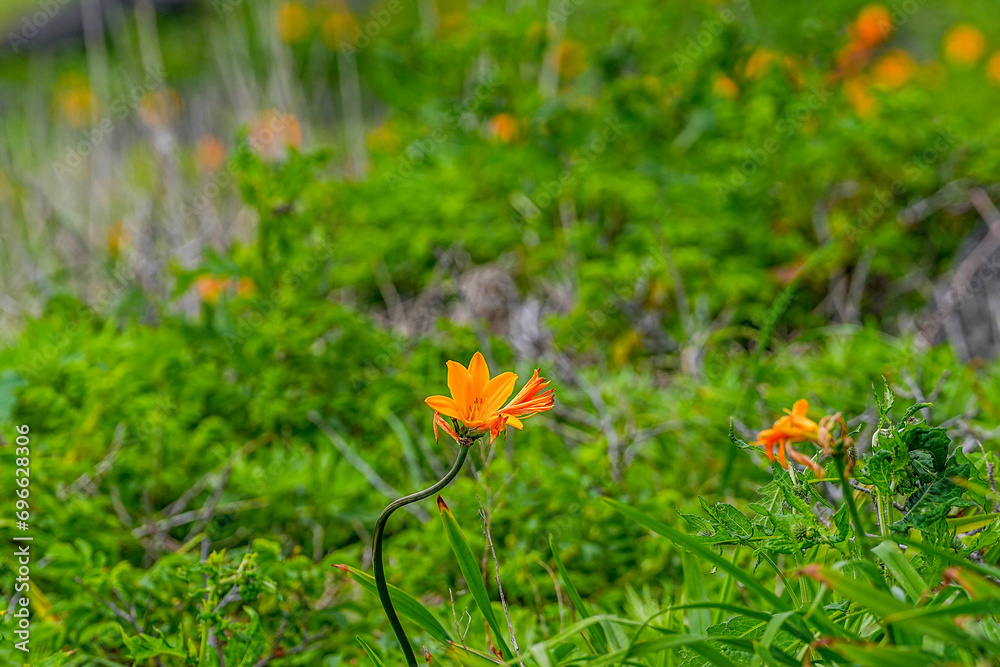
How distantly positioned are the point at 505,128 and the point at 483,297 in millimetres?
605

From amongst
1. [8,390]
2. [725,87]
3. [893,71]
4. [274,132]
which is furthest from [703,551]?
[893,71]

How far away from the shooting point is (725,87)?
2.66 metres

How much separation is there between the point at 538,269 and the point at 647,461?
974 mm

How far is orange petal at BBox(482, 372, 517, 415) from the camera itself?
2.52ft

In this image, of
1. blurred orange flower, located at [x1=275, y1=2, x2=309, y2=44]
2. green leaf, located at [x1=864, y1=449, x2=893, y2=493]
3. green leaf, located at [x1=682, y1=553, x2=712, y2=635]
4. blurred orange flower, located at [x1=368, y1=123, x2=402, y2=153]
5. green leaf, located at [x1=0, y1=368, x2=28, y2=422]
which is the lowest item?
green leaf, located at [x1=682, y1=553, x2=712, y2=635]

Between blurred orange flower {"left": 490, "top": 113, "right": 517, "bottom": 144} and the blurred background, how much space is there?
1 centimetres

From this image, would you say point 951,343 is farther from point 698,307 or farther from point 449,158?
point 449,158

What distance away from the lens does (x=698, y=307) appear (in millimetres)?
2133

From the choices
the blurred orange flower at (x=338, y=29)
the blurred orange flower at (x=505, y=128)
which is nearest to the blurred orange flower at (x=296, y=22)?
the blurred orange flower at (x=338, y=29)

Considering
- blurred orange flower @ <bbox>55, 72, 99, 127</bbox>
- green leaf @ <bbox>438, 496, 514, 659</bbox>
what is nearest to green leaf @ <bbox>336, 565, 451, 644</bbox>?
green leaf @ <bbox>438, 496, 514, 659</bbox>

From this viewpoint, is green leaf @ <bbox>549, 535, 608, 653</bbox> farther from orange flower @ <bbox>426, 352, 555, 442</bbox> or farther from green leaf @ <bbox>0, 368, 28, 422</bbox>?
green leaf @ <bbox>0, 368, 28, 422</bbox>

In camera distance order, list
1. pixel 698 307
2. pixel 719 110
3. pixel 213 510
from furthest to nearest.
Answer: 1. pixel 719 110
2. pixel 698 307
3. pixel 213 510

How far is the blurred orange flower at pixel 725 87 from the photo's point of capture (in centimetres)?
256

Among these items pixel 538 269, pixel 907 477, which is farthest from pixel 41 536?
pixel 538 269
